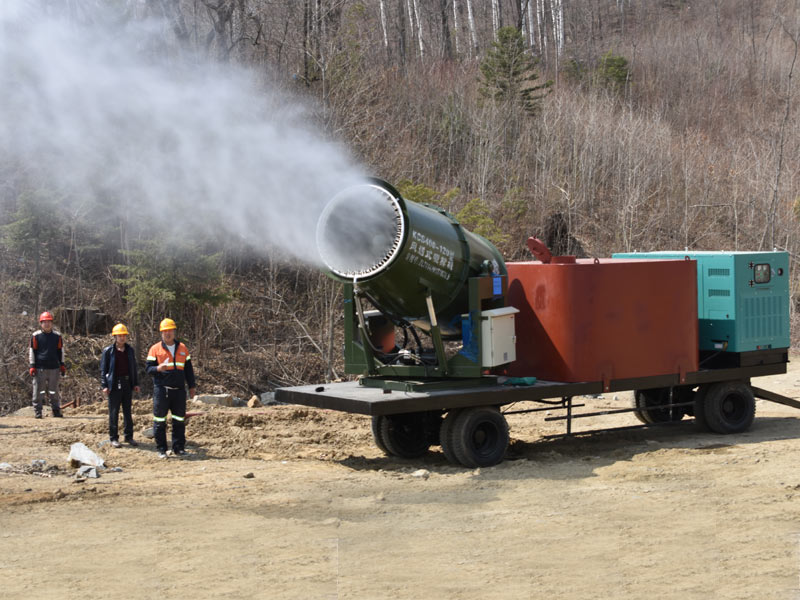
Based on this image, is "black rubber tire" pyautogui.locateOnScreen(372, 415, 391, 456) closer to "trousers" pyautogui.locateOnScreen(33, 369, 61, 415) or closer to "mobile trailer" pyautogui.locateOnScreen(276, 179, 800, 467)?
"mobile trailer" pyautogui.locateOnScreen(276, 179, 800, 467)

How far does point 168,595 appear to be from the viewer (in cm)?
675

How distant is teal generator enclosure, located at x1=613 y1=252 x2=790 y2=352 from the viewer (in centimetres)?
1298

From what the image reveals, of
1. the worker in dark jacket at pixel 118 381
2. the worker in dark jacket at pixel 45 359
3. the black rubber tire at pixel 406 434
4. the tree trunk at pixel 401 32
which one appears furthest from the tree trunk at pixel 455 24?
the black rubber tire at pixel 406 434

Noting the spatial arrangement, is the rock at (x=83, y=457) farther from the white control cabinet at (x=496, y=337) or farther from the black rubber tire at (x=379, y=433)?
the white control cabinet at (x=496, y=337)

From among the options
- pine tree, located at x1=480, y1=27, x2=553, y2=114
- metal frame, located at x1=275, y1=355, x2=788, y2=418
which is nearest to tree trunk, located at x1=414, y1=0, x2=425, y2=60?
pine tree, located at x1=480, y1=27, x2=553, y2=114

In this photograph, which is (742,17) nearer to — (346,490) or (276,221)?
(276,221)

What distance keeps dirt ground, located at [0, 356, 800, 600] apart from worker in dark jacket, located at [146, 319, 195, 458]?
389mm

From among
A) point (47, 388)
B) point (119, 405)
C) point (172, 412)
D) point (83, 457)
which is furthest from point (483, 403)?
point (47, 388)

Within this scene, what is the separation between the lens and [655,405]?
14367 millimetres

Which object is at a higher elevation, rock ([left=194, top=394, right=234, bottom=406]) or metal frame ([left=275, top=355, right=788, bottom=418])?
metal frame ([left=275, top=355, right=788, bottom=418])

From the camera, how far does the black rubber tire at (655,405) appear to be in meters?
14.2

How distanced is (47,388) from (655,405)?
990cm

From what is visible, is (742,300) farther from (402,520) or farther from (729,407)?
(402,520)

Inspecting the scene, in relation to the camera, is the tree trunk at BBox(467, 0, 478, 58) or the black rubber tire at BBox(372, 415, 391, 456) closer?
the black rubber tire at BBox(372, 415, 391, 456)
